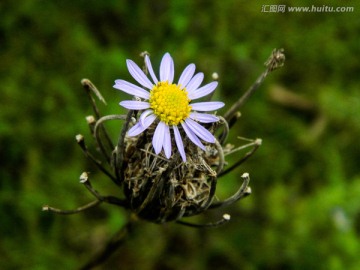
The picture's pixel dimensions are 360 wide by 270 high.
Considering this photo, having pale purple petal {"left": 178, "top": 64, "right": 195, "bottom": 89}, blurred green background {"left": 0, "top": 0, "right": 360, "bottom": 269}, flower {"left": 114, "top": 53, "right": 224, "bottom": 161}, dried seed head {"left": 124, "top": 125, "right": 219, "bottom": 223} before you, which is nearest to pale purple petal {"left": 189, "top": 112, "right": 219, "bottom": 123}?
flower {"left": 114, "top": 53, "right": 224, "bottom": 161}

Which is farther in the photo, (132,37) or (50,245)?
(132,37)

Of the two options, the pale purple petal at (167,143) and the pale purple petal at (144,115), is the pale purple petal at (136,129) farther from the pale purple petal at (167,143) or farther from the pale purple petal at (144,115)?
the pale purple petal at (167,143)

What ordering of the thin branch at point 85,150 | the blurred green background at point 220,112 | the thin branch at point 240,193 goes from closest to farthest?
the thin branch at point 240,193 → the thin branch at point 85,150 → the blurred green background at point 220,112

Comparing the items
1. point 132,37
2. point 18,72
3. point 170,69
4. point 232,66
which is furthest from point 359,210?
point 18,72

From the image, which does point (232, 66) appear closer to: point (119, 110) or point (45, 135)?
point (119, 110)

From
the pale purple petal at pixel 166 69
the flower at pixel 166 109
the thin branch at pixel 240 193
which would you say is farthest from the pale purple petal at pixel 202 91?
the thin branch at pixel 240 193

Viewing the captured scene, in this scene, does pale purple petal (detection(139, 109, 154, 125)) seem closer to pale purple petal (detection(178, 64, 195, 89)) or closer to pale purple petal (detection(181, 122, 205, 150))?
pale purple petal (detection(181, 122, 205, 150))
